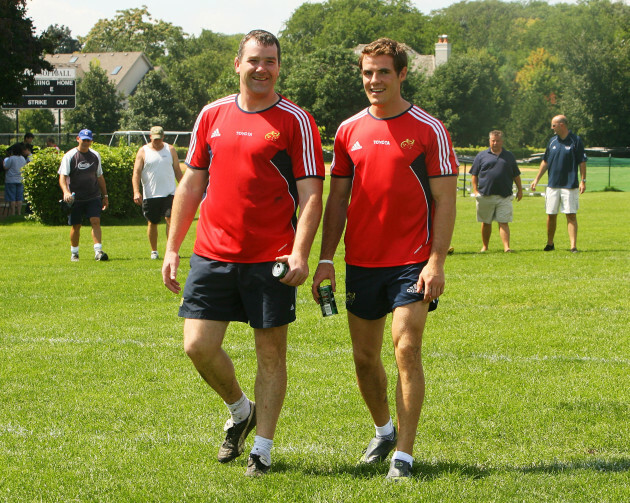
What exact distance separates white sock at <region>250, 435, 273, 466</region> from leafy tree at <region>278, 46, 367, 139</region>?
6220cm

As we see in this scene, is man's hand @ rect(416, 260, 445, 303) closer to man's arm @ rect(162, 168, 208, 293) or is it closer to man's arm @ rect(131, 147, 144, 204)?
man's arm @ rect(162, 168, 208, 293)

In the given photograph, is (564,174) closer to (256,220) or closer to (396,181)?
(396,181)

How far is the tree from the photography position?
29.5 metres

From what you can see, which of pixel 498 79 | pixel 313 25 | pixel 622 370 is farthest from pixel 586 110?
pixel 622 370

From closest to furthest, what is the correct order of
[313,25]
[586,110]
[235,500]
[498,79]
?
[235,500] → [586,110] → [498,79] → [313,25]

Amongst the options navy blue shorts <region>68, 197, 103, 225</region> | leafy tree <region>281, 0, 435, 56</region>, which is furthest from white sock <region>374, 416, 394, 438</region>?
leafy tree <region>281, 0, 435, 56</region>

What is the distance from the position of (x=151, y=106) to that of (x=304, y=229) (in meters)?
72.0

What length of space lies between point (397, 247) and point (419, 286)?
0.27 m

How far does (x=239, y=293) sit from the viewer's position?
15.4 feet

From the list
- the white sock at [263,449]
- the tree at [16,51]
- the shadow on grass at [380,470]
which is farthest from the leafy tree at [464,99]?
the white sock at [263,449]

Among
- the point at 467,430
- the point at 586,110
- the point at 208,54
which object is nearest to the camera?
the point at 467,430

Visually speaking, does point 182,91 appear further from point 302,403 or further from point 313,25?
point 302,403

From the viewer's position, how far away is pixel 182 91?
86125mm

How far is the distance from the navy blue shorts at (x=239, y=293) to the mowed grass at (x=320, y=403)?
852mm
